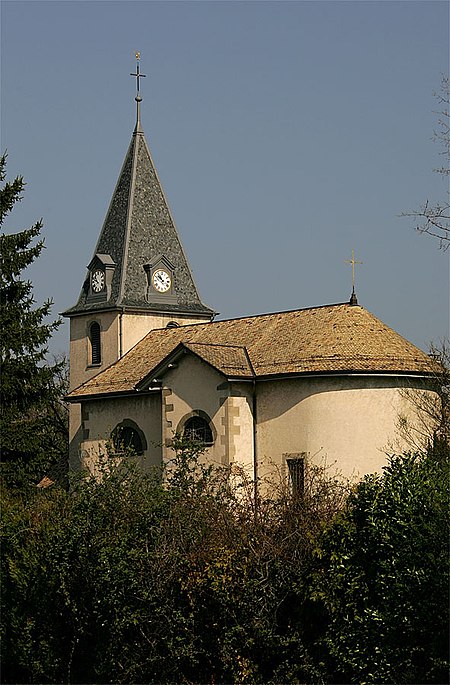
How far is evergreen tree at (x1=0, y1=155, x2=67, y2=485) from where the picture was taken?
35781mm

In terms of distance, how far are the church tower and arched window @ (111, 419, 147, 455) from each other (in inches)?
265

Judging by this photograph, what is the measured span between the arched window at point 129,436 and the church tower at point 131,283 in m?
6.74

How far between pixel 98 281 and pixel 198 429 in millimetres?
14473

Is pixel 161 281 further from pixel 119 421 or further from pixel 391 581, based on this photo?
pixel 391 581

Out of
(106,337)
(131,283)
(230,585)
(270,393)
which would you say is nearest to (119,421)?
(270,393)

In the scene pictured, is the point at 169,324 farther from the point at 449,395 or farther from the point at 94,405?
the point at 449,395

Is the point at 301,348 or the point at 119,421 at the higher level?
the point at 301,348

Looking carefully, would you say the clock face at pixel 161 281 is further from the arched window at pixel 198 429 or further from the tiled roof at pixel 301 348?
the arched window at pixel 198 429

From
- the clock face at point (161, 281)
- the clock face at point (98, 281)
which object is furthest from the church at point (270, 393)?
the clock face at point (98, 281)

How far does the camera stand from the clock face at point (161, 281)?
46625 mm

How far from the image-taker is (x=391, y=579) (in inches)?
543

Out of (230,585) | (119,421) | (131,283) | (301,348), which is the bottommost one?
(230,585)

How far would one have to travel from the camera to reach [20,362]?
118ft

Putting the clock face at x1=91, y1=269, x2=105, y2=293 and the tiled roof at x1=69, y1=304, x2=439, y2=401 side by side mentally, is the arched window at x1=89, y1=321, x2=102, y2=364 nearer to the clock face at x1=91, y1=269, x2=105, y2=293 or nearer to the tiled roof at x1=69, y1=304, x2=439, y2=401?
the clock face at x1=91, y1=269, x2=105, y2=293
